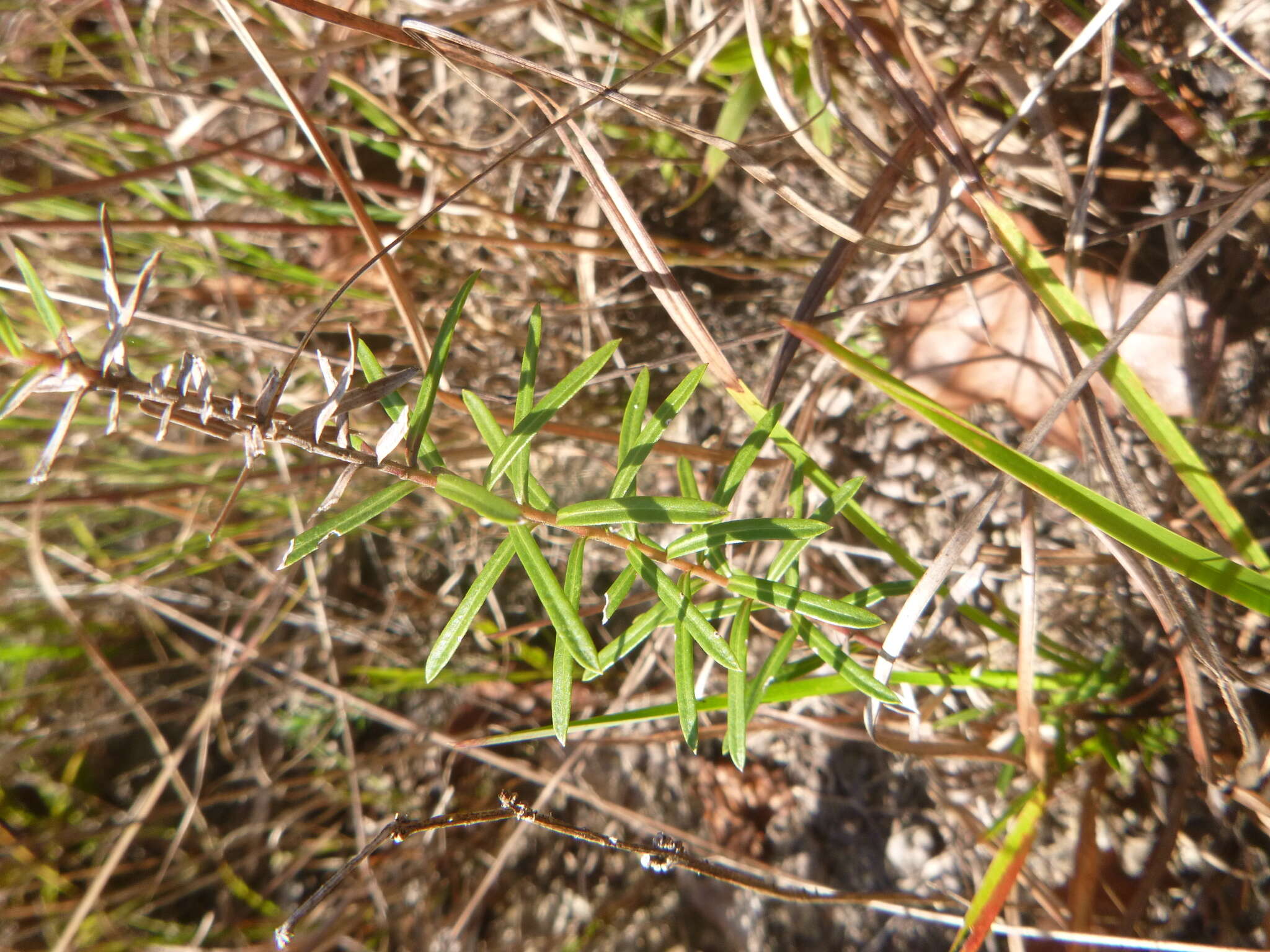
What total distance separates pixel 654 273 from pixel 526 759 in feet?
4.89

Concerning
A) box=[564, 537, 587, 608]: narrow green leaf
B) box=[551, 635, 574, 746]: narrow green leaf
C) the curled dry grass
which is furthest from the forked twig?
box=[564, 537, 587, 608]: narrow green leaf

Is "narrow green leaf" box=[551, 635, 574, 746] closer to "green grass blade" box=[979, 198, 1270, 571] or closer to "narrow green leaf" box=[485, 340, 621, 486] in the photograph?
"narrow green leaf" box=[485, 340, 621, 486]

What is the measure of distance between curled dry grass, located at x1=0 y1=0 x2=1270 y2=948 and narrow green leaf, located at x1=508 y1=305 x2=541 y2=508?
0.24 m

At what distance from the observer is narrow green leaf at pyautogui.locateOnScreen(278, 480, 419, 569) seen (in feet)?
2.50

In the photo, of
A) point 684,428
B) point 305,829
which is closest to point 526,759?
point 305,829

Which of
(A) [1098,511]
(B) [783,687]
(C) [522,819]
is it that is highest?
(A) [1098,511]

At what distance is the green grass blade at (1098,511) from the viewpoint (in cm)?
88

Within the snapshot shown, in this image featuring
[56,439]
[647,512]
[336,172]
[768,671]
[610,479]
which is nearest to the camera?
[56,439]

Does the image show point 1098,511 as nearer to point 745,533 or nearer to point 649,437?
point 745,533

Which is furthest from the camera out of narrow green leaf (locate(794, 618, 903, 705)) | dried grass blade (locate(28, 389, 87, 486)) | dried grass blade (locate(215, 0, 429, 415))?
dried grass blade (locate(215, 0, 429, 415))

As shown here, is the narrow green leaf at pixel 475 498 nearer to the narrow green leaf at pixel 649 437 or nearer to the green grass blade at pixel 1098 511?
the narrow green leaf at pixel 649 437

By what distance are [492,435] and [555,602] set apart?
0.65 ft

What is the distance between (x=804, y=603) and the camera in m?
0.91

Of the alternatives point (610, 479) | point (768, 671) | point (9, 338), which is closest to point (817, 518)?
point (768, 671)
